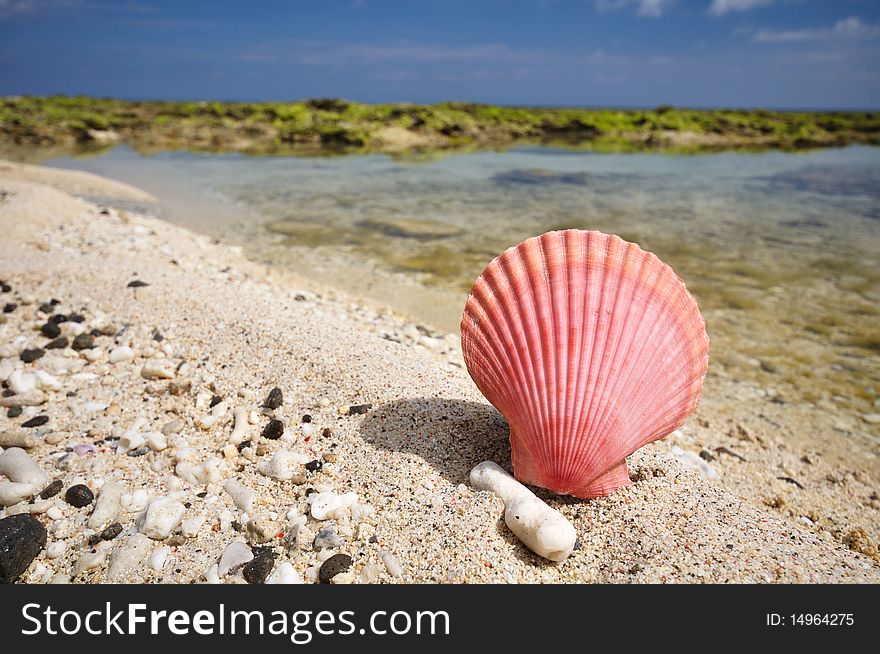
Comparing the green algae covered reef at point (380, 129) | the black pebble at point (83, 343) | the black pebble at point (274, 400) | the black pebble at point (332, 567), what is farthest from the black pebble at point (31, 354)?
the green algae covered reef at point (380, 129)

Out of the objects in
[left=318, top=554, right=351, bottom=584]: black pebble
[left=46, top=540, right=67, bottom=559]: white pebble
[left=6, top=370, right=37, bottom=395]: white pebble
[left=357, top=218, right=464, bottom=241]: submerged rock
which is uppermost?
[left=357, top=218, right=464, bottom=241]: submerged rock

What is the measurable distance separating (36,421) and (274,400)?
4.64ft

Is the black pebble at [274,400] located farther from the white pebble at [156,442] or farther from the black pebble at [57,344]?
the black pebble at [57,344]

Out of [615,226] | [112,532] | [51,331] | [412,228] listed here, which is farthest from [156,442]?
[615,226]

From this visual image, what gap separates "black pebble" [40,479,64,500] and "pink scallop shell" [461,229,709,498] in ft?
7.20

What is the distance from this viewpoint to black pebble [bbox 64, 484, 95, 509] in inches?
94.3

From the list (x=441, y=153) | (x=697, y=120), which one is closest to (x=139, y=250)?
(x=441, y=153)

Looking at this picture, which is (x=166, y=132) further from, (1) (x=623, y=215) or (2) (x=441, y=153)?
(1) (x=623, y=215)

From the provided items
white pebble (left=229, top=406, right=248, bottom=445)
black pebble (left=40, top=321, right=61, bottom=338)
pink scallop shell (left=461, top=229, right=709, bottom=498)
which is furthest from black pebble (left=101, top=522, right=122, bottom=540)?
black pebble (left=40, top=321, right=61, bottom=338)

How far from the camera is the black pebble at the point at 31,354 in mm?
3545

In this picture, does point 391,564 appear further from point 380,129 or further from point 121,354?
point 380,129

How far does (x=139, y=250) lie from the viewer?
632cm

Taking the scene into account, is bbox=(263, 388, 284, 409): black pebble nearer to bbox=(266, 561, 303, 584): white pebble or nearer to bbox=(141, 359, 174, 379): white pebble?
bbox=(141, 359, 174, 379): white pebble

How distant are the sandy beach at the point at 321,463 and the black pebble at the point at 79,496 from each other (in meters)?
0.04
